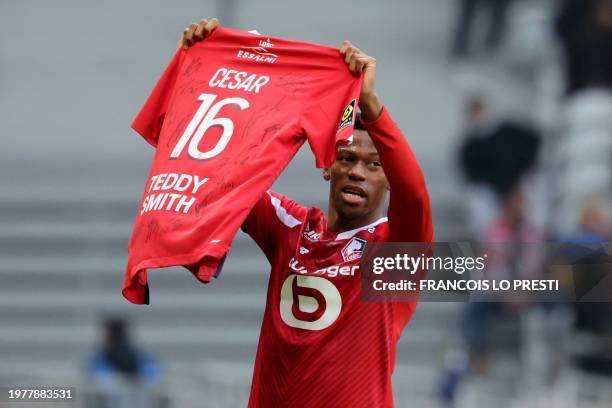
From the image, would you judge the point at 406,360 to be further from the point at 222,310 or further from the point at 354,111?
the point at 354,111

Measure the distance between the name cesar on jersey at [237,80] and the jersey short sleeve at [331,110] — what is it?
0.69 ft

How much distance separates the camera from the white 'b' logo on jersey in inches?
161

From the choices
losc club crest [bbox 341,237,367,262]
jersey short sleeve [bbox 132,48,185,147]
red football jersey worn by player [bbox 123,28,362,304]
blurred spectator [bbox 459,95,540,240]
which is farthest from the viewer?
blurred spectator [bbox 459,95,540,240]

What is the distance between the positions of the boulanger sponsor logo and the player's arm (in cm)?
34

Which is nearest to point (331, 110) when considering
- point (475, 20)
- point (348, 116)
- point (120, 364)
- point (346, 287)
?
point (348, 116)

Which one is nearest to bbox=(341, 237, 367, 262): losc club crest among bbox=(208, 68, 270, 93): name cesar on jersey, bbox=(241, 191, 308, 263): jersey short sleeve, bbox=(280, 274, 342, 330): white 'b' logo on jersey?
bbox=(280, 274, 342, 330): white 'b' logo on jersey

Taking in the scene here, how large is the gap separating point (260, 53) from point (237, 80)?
4.9 inches

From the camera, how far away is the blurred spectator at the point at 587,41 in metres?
9.73

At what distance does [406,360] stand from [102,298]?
265 cm

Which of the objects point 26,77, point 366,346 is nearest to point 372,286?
point 366,346

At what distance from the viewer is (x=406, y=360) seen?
34.4ft

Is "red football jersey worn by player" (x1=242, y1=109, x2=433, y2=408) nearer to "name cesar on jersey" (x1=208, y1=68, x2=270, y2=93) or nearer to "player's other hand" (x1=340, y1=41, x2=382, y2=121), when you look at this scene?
"player's other hand" (x1=340, y1=41, x2=382, y2=121)

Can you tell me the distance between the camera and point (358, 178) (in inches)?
165

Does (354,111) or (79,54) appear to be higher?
(79,54)
